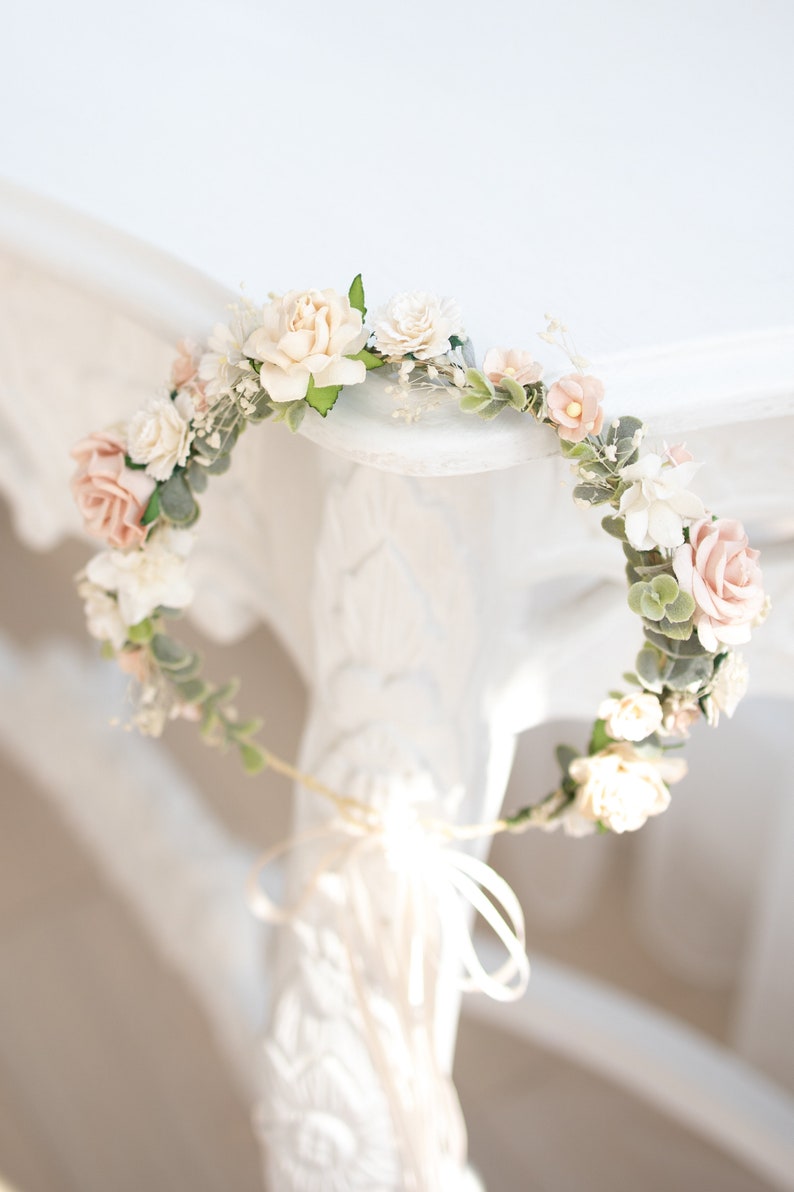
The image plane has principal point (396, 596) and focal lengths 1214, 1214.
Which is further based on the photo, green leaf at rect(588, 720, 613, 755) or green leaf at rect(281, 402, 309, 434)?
green leaf at rect(588, 720, 613, 755)

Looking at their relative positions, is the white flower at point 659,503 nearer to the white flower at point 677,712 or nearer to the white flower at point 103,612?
the white flower at point 677,712

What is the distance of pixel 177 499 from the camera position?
19.6 inches

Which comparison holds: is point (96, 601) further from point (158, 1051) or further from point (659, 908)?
point (659, 908)

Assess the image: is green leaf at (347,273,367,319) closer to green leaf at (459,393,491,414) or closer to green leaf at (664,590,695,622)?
green leaf at (459,393,491,414)

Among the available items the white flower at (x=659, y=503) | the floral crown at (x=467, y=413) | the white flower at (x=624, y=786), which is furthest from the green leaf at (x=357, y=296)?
the white flower at (x=624, y=786)

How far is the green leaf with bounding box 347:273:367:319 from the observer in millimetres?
412

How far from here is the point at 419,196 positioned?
0.48 m

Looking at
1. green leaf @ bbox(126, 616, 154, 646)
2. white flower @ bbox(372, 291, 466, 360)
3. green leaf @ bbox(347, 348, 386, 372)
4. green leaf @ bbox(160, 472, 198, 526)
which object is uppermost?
white flower @ bbox(372, 291, 466, 360)

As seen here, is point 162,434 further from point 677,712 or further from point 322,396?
point 677,712

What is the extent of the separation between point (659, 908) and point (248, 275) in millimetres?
1049

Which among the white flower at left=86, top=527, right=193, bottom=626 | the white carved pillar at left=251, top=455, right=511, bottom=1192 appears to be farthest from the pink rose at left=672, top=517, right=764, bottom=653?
the white flower at left=86, top=527, right=193, bottom=626

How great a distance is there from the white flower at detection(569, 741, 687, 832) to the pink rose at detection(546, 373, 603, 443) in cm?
18

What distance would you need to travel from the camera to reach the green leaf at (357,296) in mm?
412

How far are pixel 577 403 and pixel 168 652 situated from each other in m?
0.25
